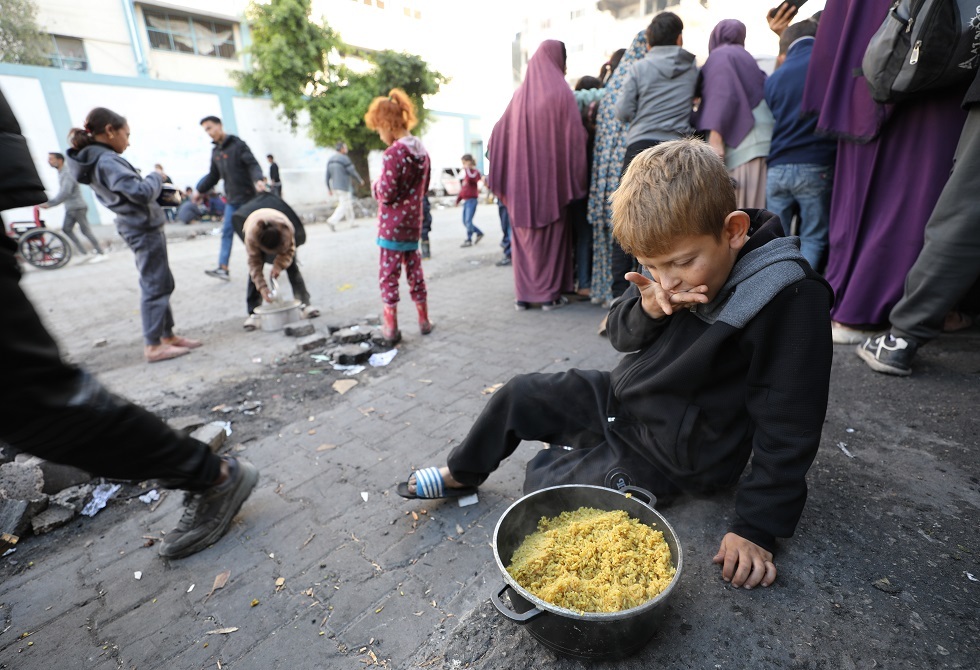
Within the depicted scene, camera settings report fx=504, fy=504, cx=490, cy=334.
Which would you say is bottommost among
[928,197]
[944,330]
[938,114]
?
[944,330]

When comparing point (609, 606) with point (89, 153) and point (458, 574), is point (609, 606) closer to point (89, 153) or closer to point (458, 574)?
point (458, 574)

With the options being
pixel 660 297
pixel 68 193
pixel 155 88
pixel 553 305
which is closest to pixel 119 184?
pixel 553 305

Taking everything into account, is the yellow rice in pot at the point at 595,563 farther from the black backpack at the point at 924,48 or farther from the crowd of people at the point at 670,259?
the black backpack at the point at 924,48

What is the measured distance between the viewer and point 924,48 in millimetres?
2543

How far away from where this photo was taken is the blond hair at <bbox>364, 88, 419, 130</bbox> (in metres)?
4.20

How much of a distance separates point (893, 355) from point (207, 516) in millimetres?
3666

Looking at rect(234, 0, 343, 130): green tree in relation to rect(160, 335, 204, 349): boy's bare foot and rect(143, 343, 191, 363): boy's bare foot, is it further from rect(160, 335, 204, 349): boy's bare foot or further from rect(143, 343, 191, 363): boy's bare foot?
rect(143, 343, 191, 363): boy's bare foot

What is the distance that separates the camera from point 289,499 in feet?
8.06

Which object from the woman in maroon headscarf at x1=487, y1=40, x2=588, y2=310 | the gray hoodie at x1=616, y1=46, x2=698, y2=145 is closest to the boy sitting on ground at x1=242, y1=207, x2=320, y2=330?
the woman in maroon headscarf at x1=487, y1=40, x2=588, y2=310

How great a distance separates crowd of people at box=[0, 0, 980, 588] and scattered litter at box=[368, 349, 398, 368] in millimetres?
215

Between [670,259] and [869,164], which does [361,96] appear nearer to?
[869,164]

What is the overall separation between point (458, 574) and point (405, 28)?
A: 1299 inches

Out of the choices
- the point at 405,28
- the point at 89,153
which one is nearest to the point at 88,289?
the point at 89,153

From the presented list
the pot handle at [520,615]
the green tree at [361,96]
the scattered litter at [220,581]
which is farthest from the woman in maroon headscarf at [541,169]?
the green tree at [361,96]
